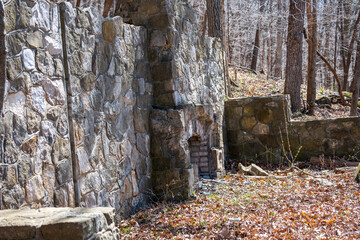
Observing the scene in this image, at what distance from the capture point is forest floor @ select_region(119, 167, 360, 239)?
5023 millimetres

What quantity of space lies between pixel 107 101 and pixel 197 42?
3.63 metres

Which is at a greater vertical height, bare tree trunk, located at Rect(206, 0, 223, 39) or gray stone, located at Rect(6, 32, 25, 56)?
bare tree trunk, located at Rect(206, 0, 223, 39)

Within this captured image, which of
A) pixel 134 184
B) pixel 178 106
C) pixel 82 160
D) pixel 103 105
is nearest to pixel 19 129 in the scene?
pixel 82 160

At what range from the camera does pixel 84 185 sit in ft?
16.4

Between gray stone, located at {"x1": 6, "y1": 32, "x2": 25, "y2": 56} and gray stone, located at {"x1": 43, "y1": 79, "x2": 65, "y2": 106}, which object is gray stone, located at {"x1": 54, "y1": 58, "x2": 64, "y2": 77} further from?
gray stone, located at {"x1": 6, "y1": 32, "x2": 25, "y2": 56}

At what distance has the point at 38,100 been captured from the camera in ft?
13.7

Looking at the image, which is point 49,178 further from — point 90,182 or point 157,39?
point 157,39

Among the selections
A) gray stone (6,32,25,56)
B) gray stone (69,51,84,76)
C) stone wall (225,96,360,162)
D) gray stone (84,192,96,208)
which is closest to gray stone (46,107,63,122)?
gray stone (69,51,84,76)

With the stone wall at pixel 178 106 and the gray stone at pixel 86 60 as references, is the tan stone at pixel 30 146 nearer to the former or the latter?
the gray stone at pixel 86 60

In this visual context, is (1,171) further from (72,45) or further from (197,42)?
(197,42)

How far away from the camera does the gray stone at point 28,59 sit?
13.0 ft

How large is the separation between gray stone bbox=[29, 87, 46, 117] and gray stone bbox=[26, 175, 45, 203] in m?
0.67

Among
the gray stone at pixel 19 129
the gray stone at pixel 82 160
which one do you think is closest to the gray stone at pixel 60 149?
the gray stone at pixel 82 160

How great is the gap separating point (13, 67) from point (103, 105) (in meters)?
1.84
